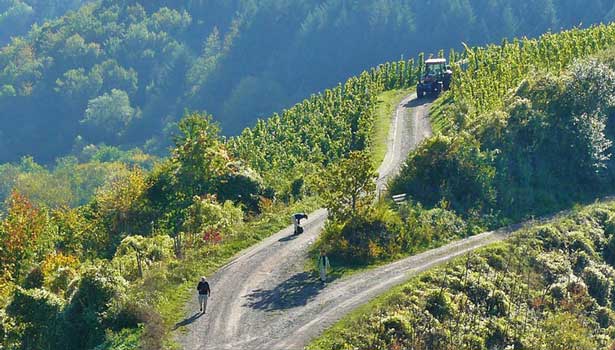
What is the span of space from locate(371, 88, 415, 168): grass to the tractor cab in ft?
9.74

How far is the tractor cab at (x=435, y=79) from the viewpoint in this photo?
83.9 m

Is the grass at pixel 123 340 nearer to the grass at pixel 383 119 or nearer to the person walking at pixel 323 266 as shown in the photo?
the person walking at pixel 323 266

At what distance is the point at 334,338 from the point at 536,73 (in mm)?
34896

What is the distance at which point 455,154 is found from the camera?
54781 millimetres

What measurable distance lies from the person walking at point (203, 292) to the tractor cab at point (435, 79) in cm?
4762

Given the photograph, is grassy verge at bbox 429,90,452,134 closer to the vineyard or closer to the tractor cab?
the tractor cab

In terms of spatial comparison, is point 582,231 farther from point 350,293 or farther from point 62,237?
point 62,237

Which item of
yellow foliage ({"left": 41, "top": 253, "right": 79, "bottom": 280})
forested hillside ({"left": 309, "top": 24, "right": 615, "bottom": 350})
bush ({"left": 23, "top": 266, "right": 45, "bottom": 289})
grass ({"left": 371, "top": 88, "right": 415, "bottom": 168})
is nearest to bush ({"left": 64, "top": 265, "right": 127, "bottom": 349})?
forested hillside ({"left": 309, "top": 24, "right": 615, "bottom": 350})

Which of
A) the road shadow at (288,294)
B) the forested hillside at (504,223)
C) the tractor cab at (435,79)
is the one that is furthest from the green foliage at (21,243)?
the tractor cab at (435,79)

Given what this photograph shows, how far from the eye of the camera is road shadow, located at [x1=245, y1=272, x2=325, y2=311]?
4100 cm

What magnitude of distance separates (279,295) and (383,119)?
38922mm

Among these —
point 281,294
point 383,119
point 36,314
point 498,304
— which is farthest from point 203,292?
point 383,119

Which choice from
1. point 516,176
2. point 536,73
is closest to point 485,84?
point 536,73

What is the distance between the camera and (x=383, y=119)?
7881cm
